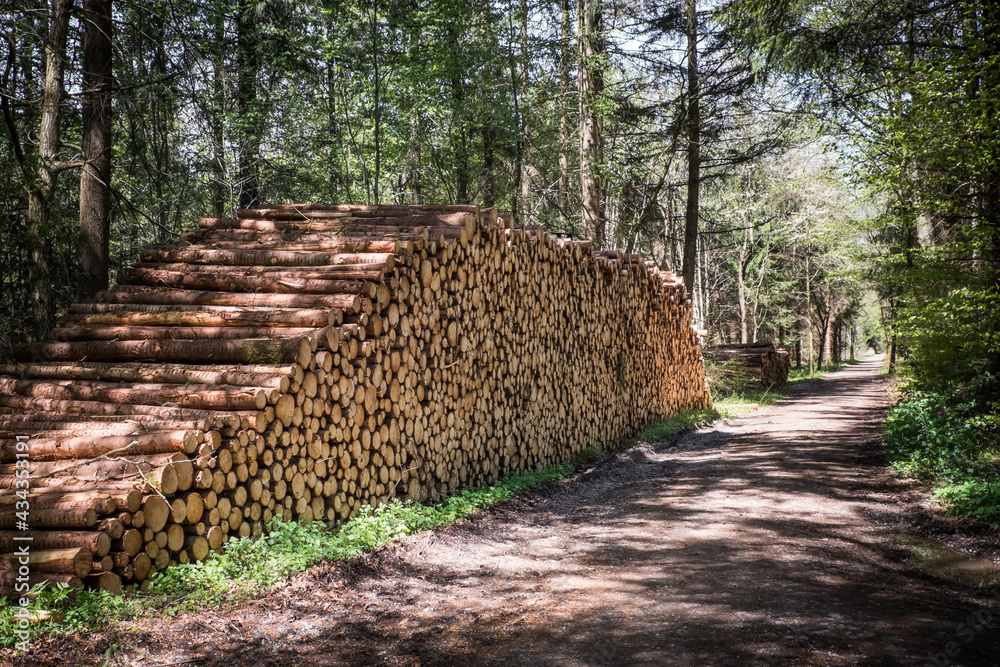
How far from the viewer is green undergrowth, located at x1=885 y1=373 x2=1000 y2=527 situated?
5.99 metres

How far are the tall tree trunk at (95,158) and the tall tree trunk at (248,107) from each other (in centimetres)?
608

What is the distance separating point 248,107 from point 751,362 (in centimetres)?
1670

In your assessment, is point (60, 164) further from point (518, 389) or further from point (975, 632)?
point (975, 632)

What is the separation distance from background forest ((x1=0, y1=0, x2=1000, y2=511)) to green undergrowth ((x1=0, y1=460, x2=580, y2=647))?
4.95 metres

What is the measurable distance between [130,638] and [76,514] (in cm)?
73

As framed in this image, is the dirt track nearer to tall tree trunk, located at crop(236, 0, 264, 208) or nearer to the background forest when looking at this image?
the background forest

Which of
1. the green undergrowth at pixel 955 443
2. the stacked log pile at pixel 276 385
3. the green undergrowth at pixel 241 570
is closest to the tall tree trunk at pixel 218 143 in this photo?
the stacked log pile at pixel 276 385

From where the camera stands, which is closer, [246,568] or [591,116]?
[246,568]

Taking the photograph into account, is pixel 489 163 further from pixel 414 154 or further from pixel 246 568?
pixel 246 568

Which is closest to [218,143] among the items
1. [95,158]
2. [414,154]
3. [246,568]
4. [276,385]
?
[414,154]

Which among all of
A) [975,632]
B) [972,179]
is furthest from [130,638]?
[972,179]

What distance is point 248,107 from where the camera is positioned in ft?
48.3

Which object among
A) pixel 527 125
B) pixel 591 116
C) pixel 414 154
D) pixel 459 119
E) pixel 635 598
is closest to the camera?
pixel 635 598

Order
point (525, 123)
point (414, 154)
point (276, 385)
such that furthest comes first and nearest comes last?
1. point (414, 154)
2. point (525, 123)
3. point (276, 385)
